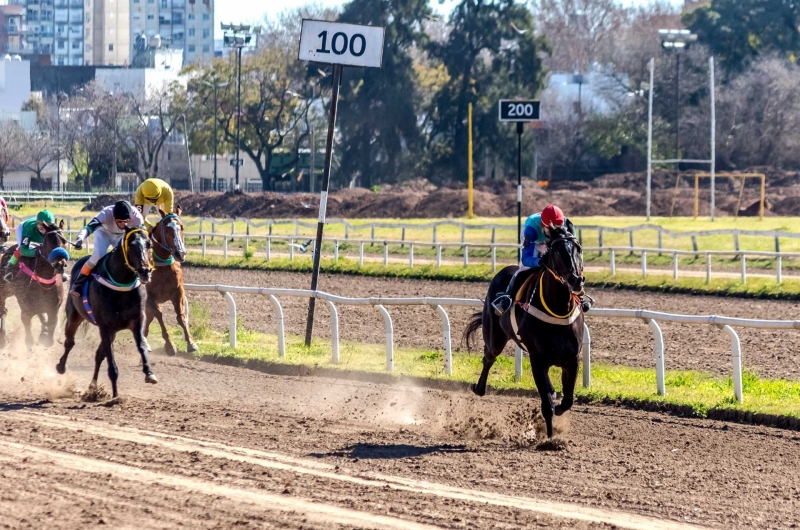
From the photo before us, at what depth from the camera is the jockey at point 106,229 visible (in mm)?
10555

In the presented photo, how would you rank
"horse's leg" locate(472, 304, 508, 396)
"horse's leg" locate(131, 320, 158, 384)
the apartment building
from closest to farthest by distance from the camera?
1. "horse's leg" locate(472, 304, 508, 396)
2. "horse's leg" locate(131, 320, 158, 384)
3. the apartment building

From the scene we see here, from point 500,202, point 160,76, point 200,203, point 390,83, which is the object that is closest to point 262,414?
point 500,202

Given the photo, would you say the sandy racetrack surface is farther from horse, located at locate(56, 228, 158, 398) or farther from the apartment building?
the apartment building

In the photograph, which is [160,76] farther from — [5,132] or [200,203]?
[200,203]

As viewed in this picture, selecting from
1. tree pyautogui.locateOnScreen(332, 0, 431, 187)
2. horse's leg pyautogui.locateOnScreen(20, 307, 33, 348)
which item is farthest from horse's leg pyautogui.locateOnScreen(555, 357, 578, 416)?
tree pyautogui.locateOnScreen(332, 0, 431, 187)

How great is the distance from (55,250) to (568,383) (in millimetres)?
7220

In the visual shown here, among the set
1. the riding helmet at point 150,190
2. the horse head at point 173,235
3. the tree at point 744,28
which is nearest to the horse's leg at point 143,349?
the horse head at point 173,235

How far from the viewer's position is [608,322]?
55.1ft

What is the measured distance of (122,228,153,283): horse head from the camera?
1013 cm

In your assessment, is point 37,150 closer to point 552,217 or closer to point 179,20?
point 552,217

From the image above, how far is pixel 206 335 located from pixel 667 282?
9726 millimetres

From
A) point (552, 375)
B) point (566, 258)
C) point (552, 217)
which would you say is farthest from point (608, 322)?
point (566, 258)

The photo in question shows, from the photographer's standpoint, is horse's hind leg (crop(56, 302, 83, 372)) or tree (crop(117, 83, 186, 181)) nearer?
horse's hind leg (crop(56, 302, 83, 372))

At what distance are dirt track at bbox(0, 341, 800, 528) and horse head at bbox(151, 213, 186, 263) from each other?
1692mm
